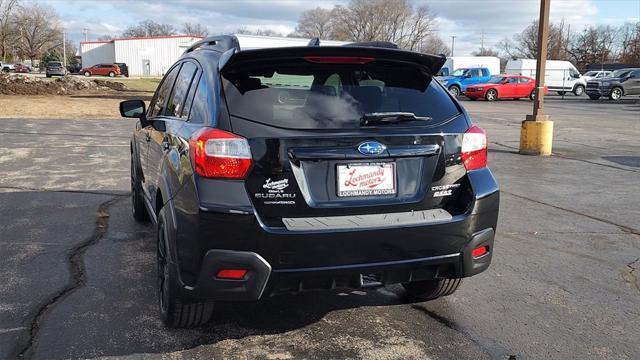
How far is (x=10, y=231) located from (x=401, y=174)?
4.56m

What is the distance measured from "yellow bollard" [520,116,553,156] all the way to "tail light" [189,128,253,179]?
976cm

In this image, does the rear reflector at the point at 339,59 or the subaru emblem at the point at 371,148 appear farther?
the rear reflector at the point at 339,59

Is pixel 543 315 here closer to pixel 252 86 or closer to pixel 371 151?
pixel 371 151

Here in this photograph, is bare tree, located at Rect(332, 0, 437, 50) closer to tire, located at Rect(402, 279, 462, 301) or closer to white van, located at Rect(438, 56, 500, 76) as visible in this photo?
white van, located at Rect(438, 56, 500, 76)

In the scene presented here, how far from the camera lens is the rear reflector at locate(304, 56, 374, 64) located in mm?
3197

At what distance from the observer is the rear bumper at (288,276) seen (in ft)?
9.58

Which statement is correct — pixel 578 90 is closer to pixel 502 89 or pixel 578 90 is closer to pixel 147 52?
pixel 502 89

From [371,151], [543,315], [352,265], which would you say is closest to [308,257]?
[352,265]

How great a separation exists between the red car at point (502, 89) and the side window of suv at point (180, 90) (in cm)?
A: 3389

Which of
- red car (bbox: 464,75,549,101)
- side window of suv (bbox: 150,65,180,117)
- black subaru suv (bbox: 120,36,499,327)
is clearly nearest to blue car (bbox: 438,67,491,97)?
red car (bbox: 464,75,549,101)

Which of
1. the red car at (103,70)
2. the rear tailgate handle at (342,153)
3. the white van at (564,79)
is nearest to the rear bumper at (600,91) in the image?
the white van at (564,79)

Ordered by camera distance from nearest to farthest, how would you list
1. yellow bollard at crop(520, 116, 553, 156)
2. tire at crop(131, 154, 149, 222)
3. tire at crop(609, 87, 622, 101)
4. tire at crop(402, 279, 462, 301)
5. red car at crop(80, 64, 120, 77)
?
tire at crop(402, 279, 462, 301), tire at crop(131, 154, 149, 222), yellow bollard at crop(520, 116, 553, 156), tire at crop(609, 87, 622, 101), red car at crop(80, 64, 120, 77)

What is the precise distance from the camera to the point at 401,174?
3.15 m

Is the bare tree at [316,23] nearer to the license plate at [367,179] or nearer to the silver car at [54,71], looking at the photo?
the silver car at [54,71]
